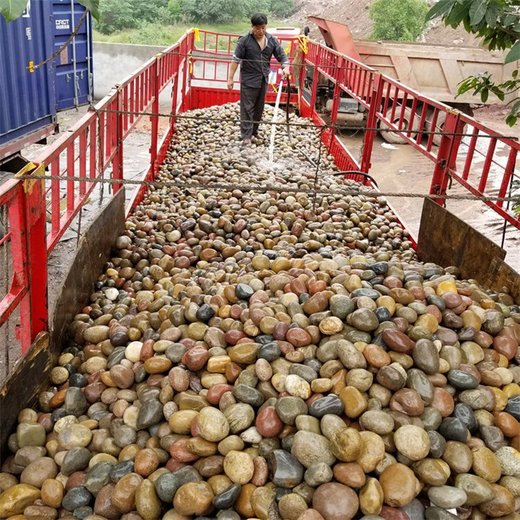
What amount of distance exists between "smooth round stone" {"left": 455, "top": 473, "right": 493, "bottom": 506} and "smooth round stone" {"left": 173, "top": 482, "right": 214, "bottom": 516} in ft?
3.12

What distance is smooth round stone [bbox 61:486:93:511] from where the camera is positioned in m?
2.29

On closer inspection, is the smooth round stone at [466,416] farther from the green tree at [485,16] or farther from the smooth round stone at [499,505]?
the green tree at [485,16]

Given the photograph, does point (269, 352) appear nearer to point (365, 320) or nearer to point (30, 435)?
point (365, 320)

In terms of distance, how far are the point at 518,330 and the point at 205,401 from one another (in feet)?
5.59

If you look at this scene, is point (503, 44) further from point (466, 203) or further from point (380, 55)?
point (380, 55)

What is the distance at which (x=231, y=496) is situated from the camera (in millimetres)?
2131

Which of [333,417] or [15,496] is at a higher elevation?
[333,417]

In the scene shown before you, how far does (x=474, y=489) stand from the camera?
7.09 ft

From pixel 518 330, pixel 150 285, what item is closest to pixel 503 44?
pixel 518 330

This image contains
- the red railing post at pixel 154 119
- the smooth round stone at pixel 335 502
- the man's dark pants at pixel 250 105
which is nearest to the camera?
the smooth round stone at pixel 335 502

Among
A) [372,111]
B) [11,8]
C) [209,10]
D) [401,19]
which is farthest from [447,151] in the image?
[209,10]

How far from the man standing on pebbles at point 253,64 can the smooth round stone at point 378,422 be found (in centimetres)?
664

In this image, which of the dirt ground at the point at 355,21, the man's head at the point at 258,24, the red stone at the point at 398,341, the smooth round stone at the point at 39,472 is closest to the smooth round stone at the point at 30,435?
the smooth round stone at the point at 39,472

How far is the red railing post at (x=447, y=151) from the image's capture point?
5.06m
